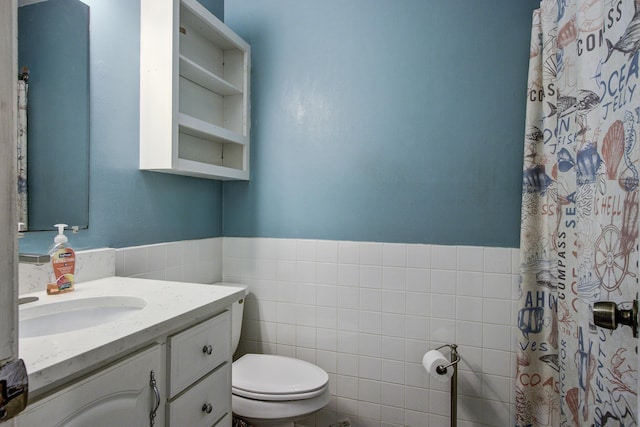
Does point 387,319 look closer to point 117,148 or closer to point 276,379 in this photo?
point 276,379

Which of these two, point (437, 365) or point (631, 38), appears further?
point (437, 365)

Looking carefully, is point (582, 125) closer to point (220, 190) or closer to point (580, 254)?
point (580, 254)

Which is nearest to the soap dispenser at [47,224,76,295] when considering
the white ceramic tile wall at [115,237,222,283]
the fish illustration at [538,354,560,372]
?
the white ceramic tile wall at [115,237,222,283]

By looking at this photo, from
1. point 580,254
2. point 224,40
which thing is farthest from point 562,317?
point 224,40

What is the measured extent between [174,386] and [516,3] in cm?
199

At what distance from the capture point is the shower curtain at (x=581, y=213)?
0.71m

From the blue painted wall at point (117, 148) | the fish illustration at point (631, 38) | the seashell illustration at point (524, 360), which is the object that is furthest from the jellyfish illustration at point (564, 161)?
the blue painted wall at point (117, 148)

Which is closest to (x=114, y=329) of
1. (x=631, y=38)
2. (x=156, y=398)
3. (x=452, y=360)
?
(x=156, y=398)

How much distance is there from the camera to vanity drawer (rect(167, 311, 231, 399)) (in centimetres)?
92

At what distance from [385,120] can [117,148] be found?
3.95 feet

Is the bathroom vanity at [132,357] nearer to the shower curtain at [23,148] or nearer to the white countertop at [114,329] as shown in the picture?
the white countertop at [114,329]

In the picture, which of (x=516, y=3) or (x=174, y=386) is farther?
(x=516, y=3)

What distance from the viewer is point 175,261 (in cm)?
172

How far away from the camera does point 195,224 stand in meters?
1.87
